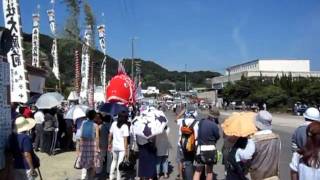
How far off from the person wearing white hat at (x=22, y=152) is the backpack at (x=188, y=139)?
11.2ft

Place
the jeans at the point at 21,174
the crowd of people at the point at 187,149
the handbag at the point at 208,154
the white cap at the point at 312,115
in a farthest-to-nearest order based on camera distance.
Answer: the handbag at the point at 208,154, the jeans at the point at 21,174, the white cap at the point at 312,115, the crowd of people at the point at 187,149

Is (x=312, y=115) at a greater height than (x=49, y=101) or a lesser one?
lesser

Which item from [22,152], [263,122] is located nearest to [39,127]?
[22,152]

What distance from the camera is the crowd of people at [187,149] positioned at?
20.7 feet

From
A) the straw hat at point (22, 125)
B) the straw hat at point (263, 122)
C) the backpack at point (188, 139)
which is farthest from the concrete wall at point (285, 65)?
→ the straw hat at point (263, 122)

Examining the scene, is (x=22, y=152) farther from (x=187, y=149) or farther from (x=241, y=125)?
(x=187, y=149)

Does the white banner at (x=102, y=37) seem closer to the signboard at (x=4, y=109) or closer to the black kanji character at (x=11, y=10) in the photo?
the black kanji character at (x=11, y=10)

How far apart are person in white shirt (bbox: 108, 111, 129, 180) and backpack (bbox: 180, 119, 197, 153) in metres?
1.57

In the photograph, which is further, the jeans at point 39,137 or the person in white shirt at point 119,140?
the jeans at point 39,137

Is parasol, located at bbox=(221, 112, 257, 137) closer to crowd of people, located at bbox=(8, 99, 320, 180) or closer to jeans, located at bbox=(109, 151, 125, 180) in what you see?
crowd of people, located at bbox=(8, 99, 320, 180)

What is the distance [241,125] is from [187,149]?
372cm

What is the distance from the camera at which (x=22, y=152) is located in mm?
7684

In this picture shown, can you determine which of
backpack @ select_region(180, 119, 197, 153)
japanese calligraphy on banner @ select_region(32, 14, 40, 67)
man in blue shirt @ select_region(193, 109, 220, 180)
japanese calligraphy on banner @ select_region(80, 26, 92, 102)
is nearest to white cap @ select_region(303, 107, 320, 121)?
man in blue shirt @ select_region(193, 109, 220, 180)

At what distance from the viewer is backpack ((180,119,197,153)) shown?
33.3 feet
